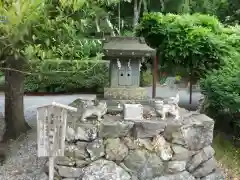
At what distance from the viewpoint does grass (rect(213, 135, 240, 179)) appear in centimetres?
667

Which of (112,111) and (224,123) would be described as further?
(224,123)

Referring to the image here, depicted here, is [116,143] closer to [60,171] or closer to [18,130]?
[60,171]

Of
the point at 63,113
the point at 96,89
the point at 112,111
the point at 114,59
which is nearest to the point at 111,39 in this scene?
the point at 114,59

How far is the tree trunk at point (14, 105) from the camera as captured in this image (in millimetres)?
7043

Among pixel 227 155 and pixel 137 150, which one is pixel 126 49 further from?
pixel 227 155

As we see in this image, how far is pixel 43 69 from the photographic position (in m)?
5.00

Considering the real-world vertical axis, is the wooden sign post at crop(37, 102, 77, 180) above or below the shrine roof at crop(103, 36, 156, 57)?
below

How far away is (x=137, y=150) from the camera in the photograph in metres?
5.68

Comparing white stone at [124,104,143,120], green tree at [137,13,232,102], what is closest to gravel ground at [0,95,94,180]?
white stone at [124,104,143,120]

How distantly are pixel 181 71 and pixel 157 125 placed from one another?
461 cm

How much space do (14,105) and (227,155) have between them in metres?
4.25

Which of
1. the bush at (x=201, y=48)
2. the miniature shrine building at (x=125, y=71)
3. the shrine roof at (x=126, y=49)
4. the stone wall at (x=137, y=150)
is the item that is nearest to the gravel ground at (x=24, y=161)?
the stone wall at (x=137, y=150)

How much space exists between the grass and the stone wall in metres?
0.82

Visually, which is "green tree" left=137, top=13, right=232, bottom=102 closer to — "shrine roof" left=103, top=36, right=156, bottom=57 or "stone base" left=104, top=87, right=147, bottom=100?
"shrine roof" left=103, top=36, right=156, bottom=57
